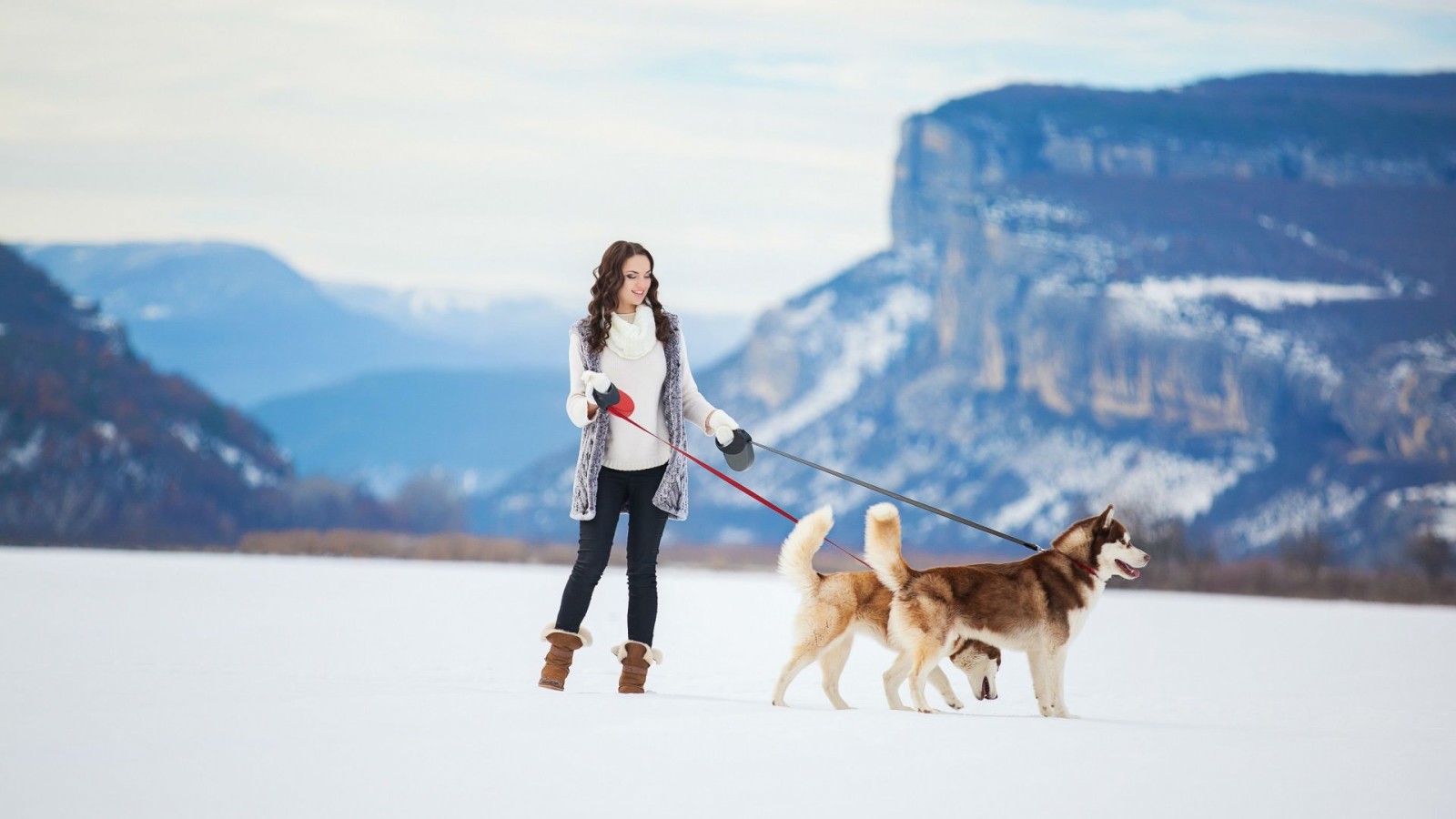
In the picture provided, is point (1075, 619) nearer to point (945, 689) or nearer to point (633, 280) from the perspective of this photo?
point (945, 689)

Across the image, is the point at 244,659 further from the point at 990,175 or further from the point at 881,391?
the point at 990,175

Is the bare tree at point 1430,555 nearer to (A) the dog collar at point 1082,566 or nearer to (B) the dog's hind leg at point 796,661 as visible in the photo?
(A) the dog collar at point 1082,566

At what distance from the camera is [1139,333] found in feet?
386

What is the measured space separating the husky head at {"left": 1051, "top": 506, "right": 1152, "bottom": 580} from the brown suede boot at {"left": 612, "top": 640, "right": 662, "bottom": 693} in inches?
75.7

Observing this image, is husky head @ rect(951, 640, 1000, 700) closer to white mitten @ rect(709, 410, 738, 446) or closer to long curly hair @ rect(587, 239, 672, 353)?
white mitten @ rect(709, 410, 738, 446)

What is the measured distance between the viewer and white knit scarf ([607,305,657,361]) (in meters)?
7.80

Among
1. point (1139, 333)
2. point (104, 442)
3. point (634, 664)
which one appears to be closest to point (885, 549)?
point (634, 664)

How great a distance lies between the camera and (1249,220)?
4862 inches

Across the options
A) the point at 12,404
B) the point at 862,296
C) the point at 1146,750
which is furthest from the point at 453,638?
the point at 862,296

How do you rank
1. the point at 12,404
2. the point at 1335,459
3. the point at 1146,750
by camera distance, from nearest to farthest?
the point at 1146,750 → the point at 12,404 → the point at 1335,459

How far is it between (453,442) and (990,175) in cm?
7075

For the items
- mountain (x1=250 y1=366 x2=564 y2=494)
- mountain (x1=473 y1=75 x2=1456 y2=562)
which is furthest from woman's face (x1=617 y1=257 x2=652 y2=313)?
mountain (x1=250 y1=366 x2=564 y2=494)

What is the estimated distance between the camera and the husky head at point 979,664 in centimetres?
805

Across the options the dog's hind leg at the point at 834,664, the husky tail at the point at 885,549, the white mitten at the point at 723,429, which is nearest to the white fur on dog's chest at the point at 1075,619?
the husky tail at the point at 885,549
